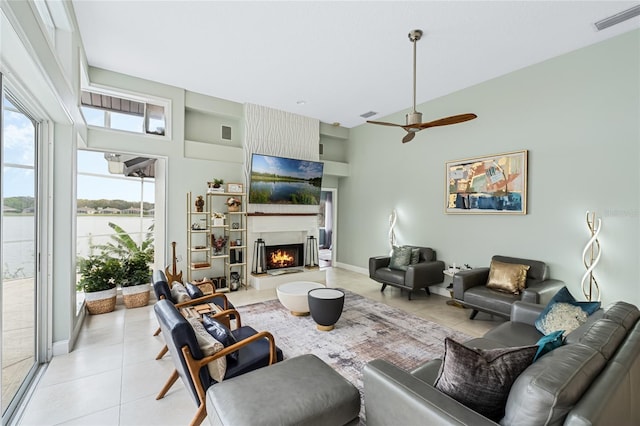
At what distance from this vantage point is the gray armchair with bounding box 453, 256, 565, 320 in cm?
355

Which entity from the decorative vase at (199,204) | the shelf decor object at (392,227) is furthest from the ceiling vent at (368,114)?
the decorative vase at (199,204)

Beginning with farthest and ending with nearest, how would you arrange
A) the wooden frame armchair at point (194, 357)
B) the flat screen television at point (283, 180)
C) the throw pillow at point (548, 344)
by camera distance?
the flat screen television at point (283, 180)
the wooden frame armchair at point (194, 357)
the throw pillow at point (548, 344)

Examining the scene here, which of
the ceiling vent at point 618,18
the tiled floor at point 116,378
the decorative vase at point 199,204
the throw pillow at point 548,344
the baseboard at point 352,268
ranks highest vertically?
the ceiling vent at point 618,18

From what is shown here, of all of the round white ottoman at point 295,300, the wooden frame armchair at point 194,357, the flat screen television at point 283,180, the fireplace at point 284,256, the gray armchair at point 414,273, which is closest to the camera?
the wooden frame armchair at point 194,357

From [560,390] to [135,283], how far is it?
513cm

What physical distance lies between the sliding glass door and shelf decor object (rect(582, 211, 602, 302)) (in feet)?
18.8

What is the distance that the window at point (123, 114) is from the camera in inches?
177

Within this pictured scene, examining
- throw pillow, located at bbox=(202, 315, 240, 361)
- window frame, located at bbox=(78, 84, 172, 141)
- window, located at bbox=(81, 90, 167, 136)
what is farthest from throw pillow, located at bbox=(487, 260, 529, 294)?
window, located at bbox=(81, 90, 167, 136)

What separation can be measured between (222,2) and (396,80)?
2846 millimetres

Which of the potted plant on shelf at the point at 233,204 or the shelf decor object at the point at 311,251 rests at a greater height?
the potted plant on shelf at the point at 233,204

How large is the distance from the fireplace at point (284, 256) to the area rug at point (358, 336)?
1.63m

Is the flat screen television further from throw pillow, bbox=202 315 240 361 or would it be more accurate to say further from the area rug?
throw pillow, bbox=202 315 240 361

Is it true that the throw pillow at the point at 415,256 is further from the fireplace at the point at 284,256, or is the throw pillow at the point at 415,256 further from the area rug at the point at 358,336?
the fireplace at the point at 284,256

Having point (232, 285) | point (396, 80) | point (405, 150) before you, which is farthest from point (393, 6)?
point (232, 285)
